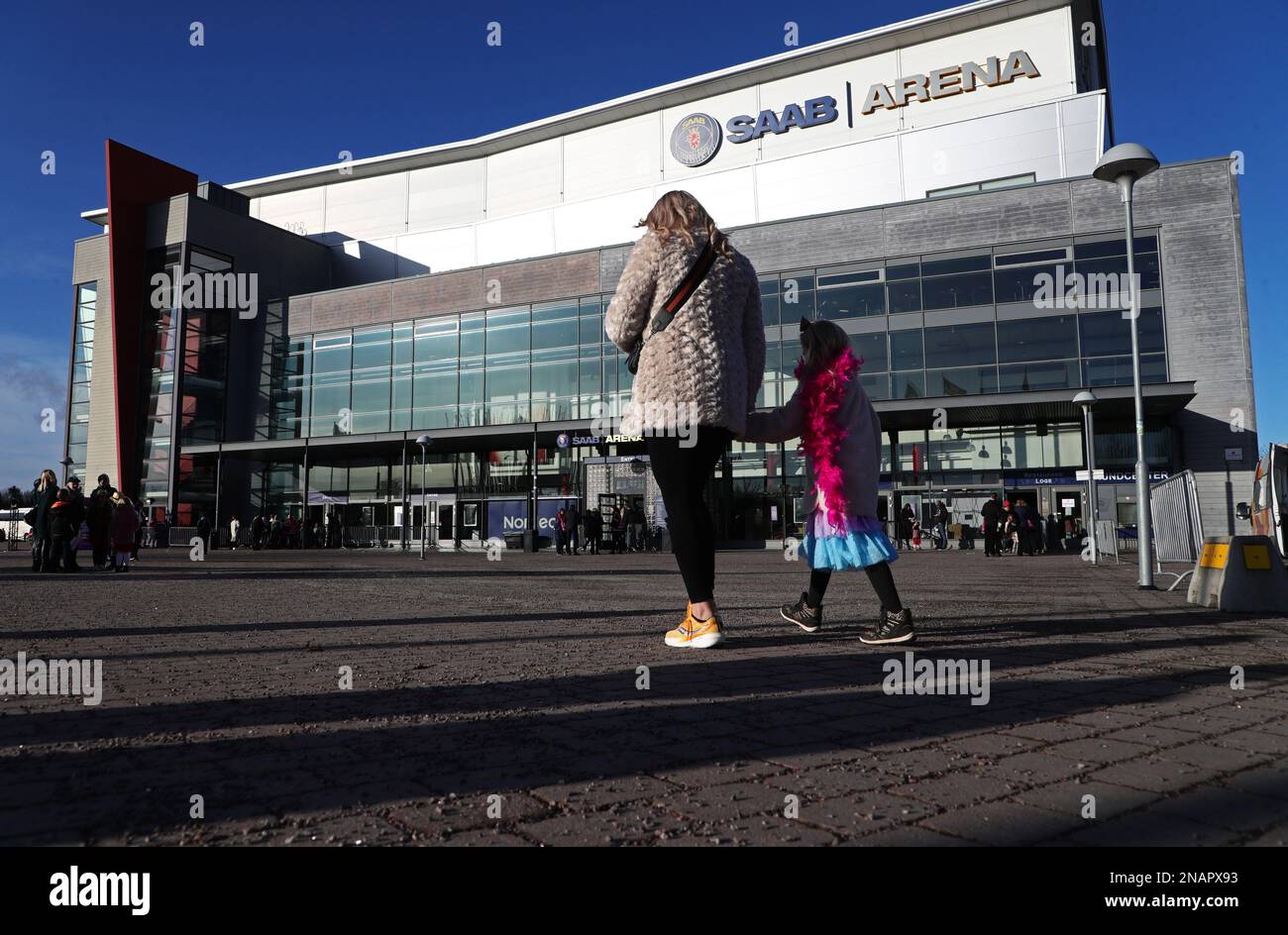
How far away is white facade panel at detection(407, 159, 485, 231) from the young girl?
150 ft

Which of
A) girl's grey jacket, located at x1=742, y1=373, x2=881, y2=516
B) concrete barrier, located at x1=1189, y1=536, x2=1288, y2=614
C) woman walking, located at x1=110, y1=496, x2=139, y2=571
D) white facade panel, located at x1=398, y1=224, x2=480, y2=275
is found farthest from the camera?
white facade panel, located at x1=398, y1=224, x2=480, y2=275

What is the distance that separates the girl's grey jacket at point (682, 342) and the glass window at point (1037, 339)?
28.6 meters

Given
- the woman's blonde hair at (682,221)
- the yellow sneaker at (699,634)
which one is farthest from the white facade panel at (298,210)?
the yellow sneaker at (699,634)

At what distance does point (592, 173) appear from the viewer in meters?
44.7

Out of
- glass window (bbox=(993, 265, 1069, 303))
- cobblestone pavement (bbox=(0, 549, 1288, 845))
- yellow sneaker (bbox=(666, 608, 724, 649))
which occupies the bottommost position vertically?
cobblestone pavement (bbox=(0, 549, 1288, 845))

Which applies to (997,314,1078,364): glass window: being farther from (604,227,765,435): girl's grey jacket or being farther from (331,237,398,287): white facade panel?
(331,237,398,287): white facade panel

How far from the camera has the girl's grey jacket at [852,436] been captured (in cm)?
500

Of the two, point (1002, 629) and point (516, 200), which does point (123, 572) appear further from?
point (516, 200)

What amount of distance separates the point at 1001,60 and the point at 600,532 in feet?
86.2

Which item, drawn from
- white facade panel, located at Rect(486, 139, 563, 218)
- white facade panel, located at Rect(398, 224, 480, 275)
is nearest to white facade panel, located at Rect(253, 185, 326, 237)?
white facade panel, located at Rect(398, 224, 480, 275)

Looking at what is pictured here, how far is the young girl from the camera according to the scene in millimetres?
4852

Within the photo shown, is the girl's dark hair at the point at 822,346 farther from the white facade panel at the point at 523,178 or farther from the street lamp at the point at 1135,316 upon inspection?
the white facade panel at the point at 523,178

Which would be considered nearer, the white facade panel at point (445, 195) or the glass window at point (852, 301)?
the glass window at point (852, 301)

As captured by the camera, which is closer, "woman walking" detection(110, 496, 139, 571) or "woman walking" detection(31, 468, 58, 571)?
"woman walking" detection(31, 468, 58, 571)
